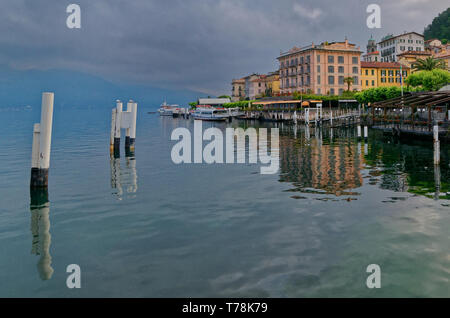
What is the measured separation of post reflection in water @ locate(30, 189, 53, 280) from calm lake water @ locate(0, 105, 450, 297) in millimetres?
55

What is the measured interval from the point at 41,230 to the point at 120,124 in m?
22.7

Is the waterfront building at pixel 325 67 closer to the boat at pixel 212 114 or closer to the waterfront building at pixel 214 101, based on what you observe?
the boat at pixel 212 114

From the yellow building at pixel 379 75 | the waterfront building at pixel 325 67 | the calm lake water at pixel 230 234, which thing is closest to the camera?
the calm lake water at pixel 230 234

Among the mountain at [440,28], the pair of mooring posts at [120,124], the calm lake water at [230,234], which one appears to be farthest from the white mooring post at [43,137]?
the mountain at [440,28]

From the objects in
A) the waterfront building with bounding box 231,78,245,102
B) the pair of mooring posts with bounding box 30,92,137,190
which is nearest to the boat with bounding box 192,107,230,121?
the waterfront building with bounding box 231,78,245,102

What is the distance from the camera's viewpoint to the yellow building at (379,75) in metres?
114

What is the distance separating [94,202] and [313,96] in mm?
85336

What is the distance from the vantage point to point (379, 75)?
→ 11506 cm

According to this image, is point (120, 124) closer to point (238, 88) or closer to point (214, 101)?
point (214, 101)

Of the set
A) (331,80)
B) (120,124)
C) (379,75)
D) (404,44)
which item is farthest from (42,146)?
(404,44)

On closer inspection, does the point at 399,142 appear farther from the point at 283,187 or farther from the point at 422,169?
the point at 283,187

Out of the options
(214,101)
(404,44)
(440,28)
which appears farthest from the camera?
(214,101)

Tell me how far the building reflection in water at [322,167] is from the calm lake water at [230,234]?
202 mm
